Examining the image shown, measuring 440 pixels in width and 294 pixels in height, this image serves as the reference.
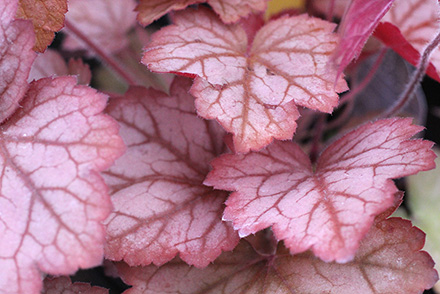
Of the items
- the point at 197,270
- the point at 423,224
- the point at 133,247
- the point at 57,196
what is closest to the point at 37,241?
the point at 57,196

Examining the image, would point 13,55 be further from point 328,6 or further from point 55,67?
point 328,6

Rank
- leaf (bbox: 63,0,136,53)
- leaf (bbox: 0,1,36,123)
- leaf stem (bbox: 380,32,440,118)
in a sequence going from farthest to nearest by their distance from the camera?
1. leaf (bbox: 63,0,136,53)
2. leaf stem (bbox: 380,32,440,118)
3. leaf (bbox: 0,1,36,123)

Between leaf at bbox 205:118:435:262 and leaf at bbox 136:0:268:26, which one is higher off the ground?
leaf at bbox 136:0:268:26

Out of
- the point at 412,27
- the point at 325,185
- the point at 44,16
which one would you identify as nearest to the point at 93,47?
the point at 44,16

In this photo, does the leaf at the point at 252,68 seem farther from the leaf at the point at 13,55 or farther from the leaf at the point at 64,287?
the leaf at the point at 64,287

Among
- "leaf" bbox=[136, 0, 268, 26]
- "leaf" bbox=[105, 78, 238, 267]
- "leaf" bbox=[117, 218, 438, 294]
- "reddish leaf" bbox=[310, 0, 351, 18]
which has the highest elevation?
"leaf" bbox=[136, 0, 268, 26]

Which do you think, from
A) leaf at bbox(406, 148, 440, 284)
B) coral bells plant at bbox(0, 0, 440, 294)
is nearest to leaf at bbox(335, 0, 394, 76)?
coral bells plant at bbox(0, 0, 440, 294)

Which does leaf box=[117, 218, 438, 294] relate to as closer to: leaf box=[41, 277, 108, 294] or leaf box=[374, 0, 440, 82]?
leaf box=[41, 277, 108, 294]
